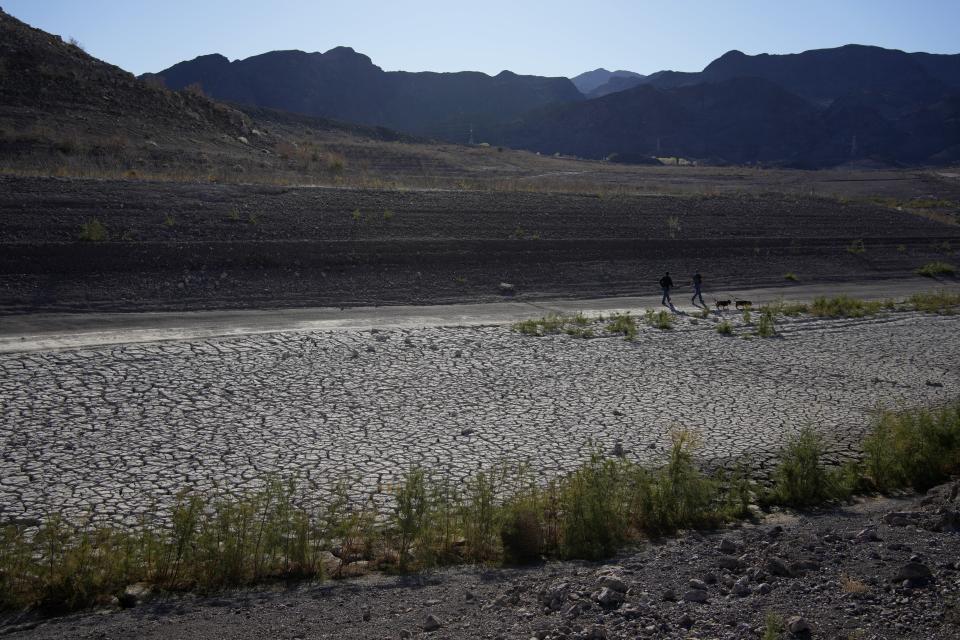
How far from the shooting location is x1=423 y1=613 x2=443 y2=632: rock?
6621 millimetres

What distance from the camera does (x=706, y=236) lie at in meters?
35.6

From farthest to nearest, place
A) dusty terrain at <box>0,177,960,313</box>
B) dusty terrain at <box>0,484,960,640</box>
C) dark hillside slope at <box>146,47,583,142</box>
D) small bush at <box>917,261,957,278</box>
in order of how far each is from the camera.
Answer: dark hillside slope at <box>146,47,583,142</box> < small bush at <box>917,261,957,278</box> < dusty terrain at <box>0,177,960,313</box> < dusty terrain at <box>0,484,960,640</box>

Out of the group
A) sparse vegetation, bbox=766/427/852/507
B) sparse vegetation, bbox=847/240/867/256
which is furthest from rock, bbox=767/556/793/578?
sparse vegetation, bbox=847/240/867/256

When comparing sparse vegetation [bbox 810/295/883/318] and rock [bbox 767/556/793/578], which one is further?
sparse vegetation [bbox 810/295/883/318]

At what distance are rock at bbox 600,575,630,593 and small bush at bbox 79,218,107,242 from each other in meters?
21.2

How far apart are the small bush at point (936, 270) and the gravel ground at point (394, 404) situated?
16457 mm

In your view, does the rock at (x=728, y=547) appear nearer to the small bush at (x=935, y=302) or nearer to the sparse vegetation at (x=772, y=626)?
the sparse vegetation at (x=772, y=626)

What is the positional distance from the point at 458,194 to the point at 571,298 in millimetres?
11709

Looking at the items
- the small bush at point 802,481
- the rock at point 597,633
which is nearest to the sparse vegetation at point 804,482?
the small bush at point 802,481

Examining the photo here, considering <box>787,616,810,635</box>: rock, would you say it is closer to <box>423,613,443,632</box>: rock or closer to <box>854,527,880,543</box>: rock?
<box>854,527,880,543</box>: rock

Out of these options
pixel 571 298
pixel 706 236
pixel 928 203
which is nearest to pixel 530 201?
pixel 706 236

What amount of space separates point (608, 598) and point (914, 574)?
2.78m

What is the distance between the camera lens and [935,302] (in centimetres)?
2723

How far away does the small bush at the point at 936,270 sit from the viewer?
35.0 m
